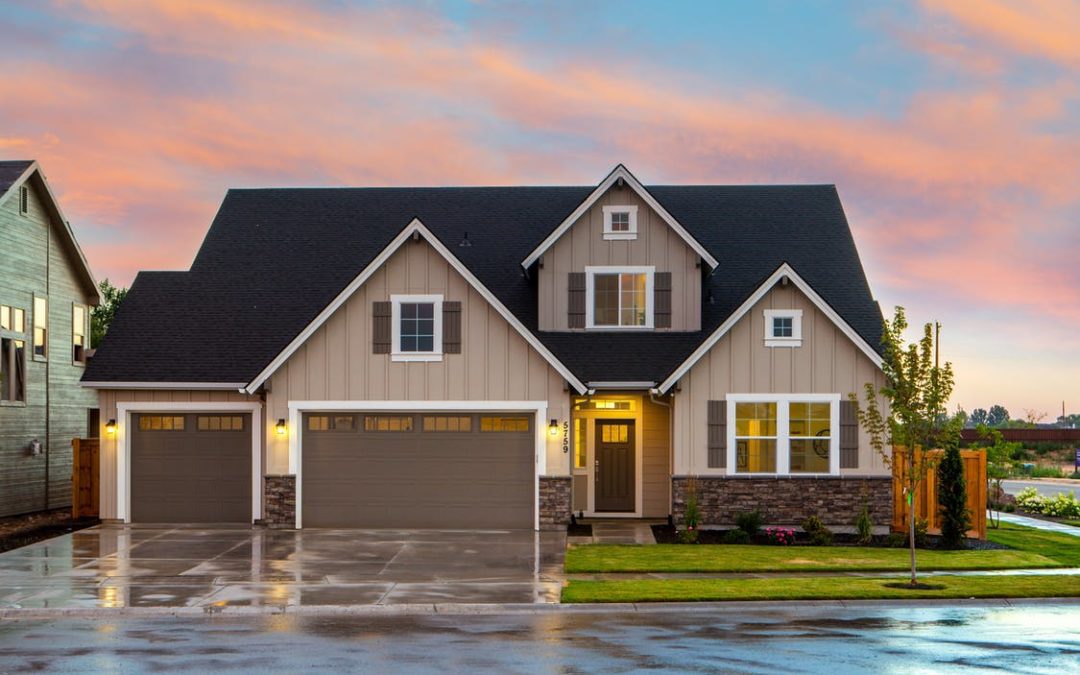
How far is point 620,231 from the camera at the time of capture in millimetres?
26844

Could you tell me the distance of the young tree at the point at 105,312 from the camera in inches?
2515

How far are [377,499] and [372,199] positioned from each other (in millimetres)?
10233

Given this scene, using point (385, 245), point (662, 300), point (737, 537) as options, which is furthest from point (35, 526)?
point (737, 537)

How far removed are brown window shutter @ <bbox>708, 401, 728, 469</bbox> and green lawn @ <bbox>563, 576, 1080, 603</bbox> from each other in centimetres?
671

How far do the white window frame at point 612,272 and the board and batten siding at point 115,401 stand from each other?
26.2 ft

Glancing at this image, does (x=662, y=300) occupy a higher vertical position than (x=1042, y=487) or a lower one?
higher

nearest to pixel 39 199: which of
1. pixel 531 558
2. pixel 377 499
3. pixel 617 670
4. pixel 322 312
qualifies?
pixel 322 312

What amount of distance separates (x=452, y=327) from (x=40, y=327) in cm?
1289

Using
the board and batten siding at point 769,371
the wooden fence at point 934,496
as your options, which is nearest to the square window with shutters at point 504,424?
the board and batten siding at point 769,371

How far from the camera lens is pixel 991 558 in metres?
20.1

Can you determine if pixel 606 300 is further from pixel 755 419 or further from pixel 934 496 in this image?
pixel 934 496

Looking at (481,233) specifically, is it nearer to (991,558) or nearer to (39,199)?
(39,199)

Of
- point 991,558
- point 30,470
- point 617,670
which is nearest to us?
point 617,670

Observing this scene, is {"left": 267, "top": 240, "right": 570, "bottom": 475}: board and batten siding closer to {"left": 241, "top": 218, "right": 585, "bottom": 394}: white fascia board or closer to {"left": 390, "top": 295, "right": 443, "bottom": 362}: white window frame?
{"left": 390, "top": 295, "right": 443, "bottom": 362}: white window frame
